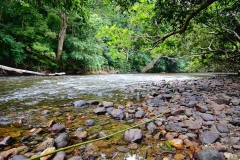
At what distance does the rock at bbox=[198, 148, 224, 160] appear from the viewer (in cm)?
148

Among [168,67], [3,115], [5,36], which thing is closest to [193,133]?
[3,115]

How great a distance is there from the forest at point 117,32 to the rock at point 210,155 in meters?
3.60

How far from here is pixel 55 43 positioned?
15594 millimetres

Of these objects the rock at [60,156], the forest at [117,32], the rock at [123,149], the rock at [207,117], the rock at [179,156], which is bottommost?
the rock at [179,156]

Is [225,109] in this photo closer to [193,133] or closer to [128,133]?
[193,133]

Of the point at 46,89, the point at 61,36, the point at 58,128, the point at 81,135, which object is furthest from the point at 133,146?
the point at 61,36

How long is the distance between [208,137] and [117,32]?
22.4ft

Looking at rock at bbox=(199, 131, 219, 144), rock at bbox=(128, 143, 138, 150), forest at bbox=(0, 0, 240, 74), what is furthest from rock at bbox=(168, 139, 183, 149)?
forest at bbox=(0, 0, 240, 74)

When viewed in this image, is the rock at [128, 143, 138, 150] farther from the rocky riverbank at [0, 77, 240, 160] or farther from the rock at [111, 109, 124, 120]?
the rock at [111, 109, 124, 120]

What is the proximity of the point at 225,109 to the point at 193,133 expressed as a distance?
125 cm

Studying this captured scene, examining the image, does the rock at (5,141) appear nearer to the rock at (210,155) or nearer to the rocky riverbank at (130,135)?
the rocky riverbank at (130,135)

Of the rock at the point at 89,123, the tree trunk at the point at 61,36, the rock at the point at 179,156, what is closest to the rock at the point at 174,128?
the rock at the point at 179,156

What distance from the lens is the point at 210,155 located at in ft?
4.94

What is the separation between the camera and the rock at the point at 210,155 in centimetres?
148
